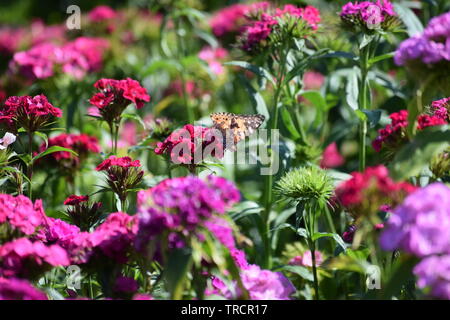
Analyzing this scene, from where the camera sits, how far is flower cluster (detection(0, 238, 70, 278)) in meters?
1.52

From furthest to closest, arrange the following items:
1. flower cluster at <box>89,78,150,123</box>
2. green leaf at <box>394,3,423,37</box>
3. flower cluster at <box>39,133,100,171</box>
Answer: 1. green leaf at <box>394,3,423,37</box>
2. flower cluster at <box>39,133,100,171</box>
3. flower cluster at <box>89,78,150,123</box>

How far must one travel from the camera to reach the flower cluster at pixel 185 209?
1430 millimetres

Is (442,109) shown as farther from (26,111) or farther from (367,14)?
(26,111)

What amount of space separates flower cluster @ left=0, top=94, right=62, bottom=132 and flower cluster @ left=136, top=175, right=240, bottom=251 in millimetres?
711

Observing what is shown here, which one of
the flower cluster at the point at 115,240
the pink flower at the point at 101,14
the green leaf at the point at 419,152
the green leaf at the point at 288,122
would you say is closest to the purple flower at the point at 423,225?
the green leaf at the point at 419,152

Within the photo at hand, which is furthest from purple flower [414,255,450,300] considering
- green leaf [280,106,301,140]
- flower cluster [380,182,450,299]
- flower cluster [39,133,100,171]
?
flower cluster [39,133,100,171]

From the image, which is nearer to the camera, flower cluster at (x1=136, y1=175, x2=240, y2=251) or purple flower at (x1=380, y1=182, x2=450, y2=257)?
purple flower at (x1=380, y1=182, x2=450, y2=257)

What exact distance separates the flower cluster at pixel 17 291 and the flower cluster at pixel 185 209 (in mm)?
283

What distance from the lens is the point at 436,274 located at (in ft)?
4.24

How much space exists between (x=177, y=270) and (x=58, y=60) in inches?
93.8

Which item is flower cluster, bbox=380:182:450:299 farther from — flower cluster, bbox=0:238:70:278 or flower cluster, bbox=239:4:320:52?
flower cluster, bbox=239:4:320:52

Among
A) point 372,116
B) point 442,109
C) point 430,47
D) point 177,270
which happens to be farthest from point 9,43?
point 430,47

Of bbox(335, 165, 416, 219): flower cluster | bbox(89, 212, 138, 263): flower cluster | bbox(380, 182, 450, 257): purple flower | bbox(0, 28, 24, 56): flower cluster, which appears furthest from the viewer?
bbox(0, 28, 24, 56): flower cluster
